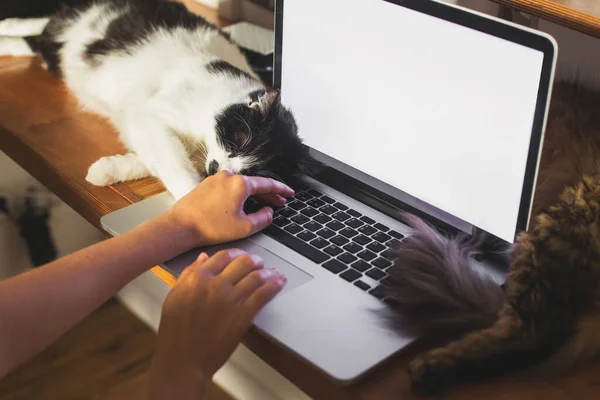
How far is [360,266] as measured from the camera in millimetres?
874

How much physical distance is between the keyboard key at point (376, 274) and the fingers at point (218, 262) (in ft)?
0.58

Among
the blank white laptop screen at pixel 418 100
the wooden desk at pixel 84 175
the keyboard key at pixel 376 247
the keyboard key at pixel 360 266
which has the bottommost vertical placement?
the wooden desk at pixel 84 175

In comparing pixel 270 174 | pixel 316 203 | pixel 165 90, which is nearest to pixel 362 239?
pixel 316 203

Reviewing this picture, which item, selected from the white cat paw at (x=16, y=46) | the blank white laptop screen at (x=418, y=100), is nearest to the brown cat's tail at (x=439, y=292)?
the blank white laptop screen at (x=418, y=100)

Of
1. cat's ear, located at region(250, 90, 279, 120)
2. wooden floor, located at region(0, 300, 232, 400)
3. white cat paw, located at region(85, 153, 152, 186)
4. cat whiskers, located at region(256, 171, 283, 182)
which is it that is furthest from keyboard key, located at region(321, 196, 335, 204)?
wooden floor, located at region(0, 300, 232, 400)

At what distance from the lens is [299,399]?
4.68 feet

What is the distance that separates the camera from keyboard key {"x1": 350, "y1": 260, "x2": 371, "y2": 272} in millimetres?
869

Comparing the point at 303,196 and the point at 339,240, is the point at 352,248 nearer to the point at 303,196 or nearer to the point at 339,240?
the point at 339,240

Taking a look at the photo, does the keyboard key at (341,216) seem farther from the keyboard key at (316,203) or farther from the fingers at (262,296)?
the fingers at (262,296)

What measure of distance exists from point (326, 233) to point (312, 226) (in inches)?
1.2

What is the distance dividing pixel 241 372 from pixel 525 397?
0.98 meters

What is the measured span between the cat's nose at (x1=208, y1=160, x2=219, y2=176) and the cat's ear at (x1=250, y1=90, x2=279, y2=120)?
0.40 ft

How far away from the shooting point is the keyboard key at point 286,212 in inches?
39.4

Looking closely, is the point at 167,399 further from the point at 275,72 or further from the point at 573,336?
the point at 275,72
